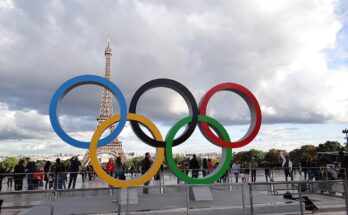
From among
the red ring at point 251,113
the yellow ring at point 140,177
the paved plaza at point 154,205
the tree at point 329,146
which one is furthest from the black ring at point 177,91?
the tree at point 329,146

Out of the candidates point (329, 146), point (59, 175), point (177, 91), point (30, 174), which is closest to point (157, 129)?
point (177, 91)

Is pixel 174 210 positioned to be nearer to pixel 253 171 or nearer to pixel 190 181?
pixel 190 181

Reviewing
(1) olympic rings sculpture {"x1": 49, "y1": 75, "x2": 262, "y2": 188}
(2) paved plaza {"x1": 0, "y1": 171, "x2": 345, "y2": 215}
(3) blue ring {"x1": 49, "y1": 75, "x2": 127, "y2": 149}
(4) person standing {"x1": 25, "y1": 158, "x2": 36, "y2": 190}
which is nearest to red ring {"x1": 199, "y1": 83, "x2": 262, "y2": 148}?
(1) olympic rings sculpture {"x1": 49, "y1": 75, "x2": 262, "y2": 188}

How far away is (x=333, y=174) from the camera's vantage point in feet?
62.0

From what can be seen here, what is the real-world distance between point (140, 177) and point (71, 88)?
182 inches

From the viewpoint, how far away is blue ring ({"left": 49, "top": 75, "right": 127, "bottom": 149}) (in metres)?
12.3

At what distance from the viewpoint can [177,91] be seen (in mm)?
14047

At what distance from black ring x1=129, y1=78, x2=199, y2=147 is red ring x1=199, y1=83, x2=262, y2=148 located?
18.3 inches

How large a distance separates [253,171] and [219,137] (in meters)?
7.18

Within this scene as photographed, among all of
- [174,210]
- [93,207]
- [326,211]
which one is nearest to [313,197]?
[326,211]

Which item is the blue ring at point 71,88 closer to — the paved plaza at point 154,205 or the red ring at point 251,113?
the paved plaza at point 154,205

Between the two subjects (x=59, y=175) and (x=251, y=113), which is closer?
(x=251, y=113)

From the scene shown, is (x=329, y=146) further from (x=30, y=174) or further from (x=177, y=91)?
(x=30, y=174)

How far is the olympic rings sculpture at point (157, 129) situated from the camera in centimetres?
1243
